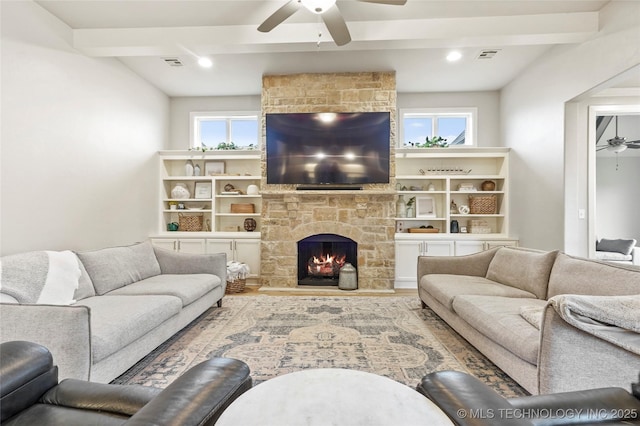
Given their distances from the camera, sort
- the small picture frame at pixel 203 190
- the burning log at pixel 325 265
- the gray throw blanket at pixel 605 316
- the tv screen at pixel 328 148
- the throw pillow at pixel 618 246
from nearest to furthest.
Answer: the gray throw blanket at pixel 605 316
the tv screen at pixel 328 148
the burning log at pixel 325 265
the small picture frame at pixel 203 190
the throw pillow at pixel 618 246

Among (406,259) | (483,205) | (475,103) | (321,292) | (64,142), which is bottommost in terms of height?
(321,292)

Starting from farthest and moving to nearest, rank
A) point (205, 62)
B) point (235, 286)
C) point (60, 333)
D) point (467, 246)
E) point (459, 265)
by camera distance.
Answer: point (467, 246), point (235, 286), point (205, 62), point (459, 265), point (60, 333)

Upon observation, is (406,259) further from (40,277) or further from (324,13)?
(40,277)

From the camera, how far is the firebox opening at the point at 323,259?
4699 millimetres

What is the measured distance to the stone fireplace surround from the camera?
438 centimetres

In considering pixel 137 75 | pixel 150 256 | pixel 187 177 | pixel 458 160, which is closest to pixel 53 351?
pixel 150 256

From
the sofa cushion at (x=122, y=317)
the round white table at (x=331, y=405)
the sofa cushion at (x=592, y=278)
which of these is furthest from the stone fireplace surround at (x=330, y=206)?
the round white table at (x=331, y=405)

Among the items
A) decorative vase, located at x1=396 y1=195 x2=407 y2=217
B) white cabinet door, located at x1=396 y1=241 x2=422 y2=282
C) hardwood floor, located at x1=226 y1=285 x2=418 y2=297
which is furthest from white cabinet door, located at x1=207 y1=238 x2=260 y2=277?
decorative vase, located at x1=396 y1=195 x2=407 y2=217

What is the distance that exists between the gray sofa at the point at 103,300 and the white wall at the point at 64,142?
672mm

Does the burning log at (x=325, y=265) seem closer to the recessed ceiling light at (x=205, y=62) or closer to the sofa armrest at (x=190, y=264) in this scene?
the sofa armrest at (x=190, y=264)

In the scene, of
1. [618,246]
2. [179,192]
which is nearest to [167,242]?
[179,192]

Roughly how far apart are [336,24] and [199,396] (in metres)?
2.76

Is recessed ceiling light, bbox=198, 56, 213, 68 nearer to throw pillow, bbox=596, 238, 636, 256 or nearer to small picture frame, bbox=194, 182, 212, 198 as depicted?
small picture frame, bbox=194, 182, 212, 198

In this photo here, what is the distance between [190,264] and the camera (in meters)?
3.43
